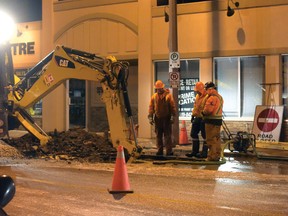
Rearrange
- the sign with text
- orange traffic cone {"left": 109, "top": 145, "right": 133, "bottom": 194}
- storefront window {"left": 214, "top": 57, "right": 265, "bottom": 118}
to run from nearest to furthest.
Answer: orange traffic cone {"left": 109, "top": 145, "right": 133, "bottom": 194}
storefront window {"left": 214, "top": 57, "right": 265, "bottom": 118}
the sign with text

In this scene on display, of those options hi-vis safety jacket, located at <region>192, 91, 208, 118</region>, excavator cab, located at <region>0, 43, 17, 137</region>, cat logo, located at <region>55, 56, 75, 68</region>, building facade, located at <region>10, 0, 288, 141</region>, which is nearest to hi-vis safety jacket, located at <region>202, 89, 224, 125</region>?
hi-vis safety jacket, located at <region>192, 91, 208, 118</region>

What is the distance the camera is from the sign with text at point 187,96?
51.5 feet

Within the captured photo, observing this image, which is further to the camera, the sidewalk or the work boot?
the sidewalk

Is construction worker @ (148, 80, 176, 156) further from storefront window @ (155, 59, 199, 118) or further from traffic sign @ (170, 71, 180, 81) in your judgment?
storefront window @ (155, 59, 199, 118)

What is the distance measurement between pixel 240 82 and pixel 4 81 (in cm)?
799

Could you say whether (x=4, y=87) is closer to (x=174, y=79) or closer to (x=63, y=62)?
(x=63, y=62)

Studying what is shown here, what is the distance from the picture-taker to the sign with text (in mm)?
15711

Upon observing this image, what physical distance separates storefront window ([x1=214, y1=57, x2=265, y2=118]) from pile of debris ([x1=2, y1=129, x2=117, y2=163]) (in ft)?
17.6

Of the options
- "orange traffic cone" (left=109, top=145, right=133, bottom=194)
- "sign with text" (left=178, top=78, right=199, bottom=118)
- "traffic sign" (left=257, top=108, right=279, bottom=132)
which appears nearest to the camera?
"orange traffic cone" (left=109, top=145, right=133, bottom=194)

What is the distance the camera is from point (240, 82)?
15.2 metres

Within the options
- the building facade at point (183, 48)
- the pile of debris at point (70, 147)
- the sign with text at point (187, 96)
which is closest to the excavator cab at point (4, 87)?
the pile of debris at point (70, 147)

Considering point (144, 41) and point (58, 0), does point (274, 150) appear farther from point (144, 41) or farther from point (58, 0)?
point (58, 0)

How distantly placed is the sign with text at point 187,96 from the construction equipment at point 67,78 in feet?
16.6

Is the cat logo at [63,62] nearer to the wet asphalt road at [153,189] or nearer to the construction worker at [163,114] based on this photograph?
the construction worker at [163,114]
